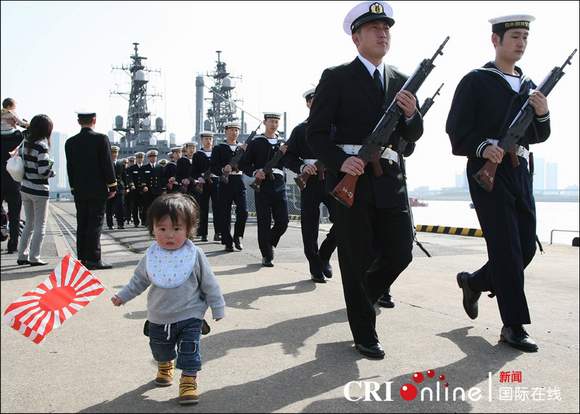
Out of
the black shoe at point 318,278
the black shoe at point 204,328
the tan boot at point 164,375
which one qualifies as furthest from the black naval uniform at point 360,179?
the black shoe at point 318,278

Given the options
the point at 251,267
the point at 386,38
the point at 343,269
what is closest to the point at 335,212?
the point at 343,269

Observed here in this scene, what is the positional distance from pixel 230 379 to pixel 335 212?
105 centimetres

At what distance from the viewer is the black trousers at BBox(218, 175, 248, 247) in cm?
746

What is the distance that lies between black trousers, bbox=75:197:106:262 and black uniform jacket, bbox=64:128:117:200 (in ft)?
0.27

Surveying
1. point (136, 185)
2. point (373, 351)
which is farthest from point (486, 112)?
point (136, 185)

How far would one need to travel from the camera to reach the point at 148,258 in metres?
2.23

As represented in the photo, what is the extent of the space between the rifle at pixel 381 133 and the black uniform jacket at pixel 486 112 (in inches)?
16.3

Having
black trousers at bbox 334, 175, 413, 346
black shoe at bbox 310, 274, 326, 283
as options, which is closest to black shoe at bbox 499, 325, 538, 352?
black trousers at bbox 334, 175, 413, 346

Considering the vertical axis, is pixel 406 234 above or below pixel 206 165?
below

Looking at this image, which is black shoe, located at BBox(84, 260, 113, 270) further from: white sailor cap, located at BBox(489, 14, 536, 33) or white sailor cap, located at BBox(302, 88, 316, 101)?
white sailor cap, located at BBox(489, 14, 536, 33)

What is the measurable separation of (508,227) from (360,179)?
2.81ft

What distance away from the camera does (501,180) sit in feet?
10.1

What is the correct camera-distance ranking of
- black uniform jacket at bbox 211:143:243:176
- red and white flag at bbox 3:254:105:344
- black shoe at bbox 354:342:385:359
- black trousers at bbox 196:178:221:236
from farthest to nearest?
black trousers at bbox 196:178:221:236 → black uniform jacket at bbox 211:143:243:176 → black shoe at bbox 354:342:385:359 → red and white flag at bbox 3:254:105:344

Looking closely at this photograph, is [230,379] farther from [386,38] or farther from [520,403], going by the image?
[386,38]
